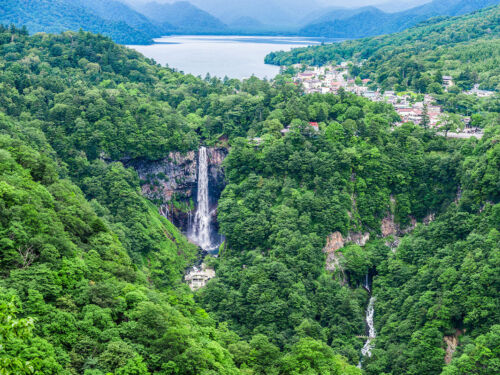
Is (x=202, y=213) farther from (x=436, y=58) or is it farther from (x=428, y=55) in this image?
(x=428, y=55)

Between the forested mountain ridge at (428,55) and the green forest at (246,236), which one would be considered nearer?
the green forest at (246,236)

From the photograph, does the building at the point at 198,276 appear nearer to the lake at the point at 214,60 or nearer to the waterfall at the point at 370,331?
the waterfall at the point at 370,331

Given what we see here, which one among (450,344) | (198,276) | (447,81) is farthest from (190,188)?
(447,81)

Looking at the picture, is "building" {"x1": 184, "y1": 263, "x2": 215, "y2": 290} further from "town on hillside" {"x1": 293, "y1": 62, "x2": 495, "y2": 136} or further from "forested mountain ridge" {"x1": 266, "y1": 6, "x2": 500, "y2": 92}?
"forested mountain ridge" {"x1": 266, "y1": 6, "x2": 500, "y2": 92}

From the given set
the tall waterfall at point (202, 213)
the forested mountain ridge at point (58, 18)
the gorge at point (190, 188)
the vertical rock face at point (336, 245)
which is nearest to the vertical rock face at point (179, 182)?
the gorge at point (190, 188)

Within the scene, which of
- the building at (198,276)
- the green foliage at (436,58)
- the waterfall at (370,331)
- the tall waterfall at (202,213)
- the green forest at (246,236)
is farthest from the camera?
the green foliage at (436,58)

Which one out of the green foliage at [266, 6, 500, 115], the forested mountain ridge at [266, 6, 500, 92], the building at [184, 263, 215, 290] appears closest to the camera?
the building at [184, 263, 215, 290]

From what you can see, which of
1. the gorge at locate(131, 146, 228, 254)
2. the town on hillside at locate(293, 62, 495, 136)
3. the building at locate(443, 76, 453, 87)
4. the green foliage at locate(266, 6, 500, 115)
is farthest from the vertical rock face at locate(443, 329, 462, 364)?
the building at locate(443, 76, 453, 87)
